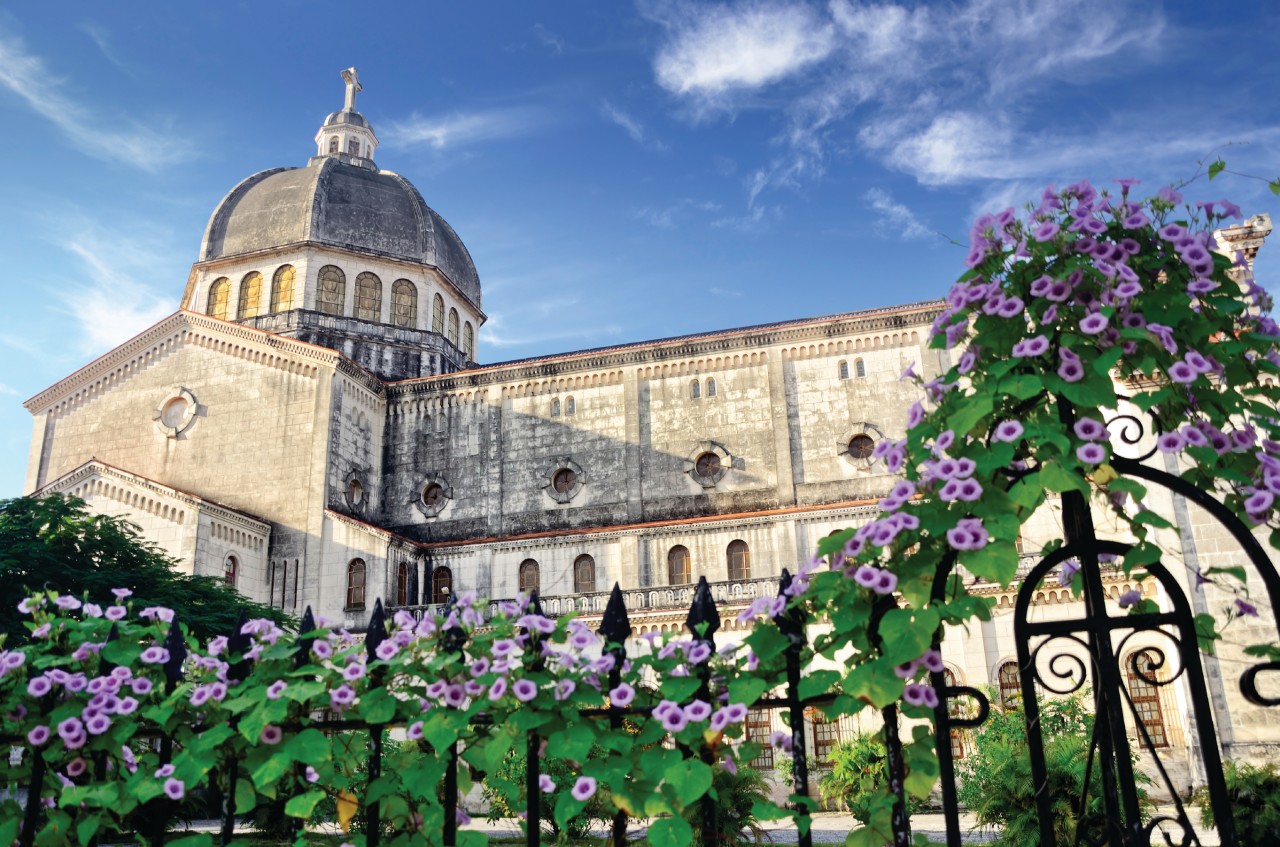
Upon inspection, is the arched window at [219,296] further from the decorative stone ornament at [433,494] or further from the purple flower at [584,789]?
the purple flower at [584,789]

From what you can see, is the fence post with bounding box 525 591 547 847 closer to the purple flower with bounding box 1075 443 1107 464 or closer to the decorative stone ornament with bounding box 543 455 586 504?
the purple flower with bounding box 1075 443 1107 464

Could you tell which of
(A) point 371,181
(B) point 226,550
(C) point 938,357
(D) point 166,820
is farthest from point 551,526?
(D) point 166,820

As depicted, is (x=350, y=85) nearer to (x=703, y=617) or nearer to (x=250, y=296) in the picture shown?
(x=250, y=296)

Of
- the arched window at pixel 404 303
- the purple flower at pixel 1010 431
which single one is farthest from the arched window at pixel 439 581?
the purple flower at pixel 1010 431

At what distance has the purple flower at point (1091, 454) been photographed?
391 cm

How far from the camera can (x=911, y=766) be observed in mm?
4012

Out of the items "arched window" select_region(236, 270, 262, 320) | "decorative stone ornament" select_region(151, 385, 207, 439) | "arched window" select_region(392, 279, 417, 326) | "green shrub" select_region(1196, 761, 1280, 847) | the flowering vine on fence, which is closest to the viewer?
the flowering vine on fence

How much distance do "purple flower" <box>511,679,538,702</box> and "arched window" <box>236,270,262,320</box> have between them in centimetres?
3785

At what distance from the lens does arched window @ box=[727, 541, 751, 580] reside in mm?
30578

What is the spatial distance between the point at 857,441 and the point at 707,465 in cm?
497

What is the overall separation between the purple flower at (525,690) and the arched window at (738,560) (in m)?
26.8

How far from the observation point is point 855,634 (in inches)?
157

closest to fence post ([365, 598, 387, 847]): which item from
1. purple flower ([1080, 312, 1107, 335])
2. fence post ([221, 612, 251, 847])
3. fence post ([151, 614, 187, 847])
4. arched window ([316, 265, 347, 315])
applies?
fence post ([221, 612, 251, 847])

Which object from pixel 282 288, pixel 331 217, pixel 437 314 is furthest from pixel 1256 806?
pixel 331 217
